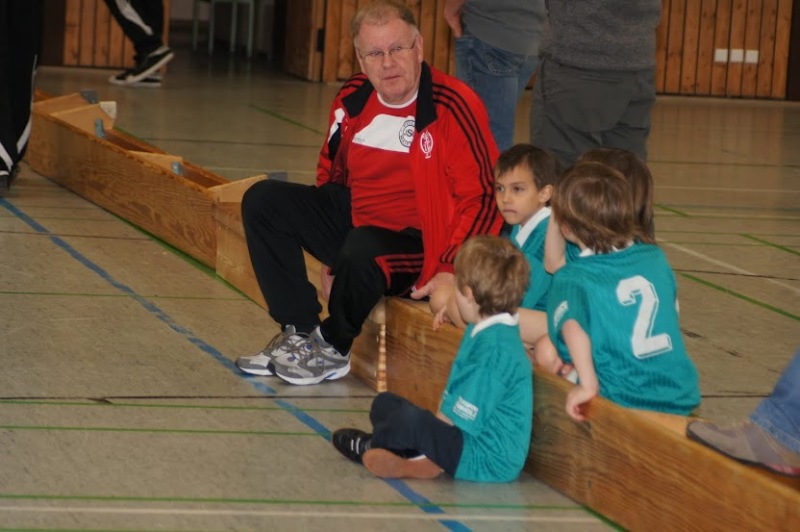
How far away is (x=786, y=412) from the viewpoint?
2658mm

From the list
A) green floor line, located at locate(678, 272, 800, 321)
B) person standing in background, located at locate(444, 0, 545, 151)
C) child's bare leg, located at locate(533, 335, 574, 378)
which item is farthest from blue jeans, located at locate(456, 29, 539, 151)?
child's bare leg, located at locate(533, 335, 574, 378)

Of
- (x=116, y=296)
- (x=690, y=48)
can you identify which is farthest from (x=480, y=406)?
(x=690, y=48)

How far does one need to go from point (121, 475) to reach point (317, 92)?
28.6ft

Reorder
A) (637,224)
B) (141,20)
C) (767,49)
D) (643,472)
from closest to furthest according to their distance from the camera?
(643,472), (637,224), (141,20), (767,49)

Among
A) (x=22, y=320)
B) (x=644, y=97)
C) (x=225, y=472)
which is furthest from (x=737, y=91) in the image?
(x=225, y=472)

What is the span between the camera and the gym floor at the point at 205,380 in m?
2.98

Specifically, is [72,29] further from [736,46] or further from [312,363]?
[312,363]

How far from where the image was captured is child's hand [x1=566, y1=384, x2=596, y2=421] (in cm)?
Result: 304

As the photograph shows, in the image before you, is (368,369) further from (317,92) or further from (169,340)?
(317,92)

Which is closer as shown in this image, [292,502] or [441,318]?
[292,502]

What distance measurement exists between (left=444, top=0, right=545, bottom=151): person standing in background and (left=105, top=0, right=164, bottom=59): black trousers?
5411 millimetres

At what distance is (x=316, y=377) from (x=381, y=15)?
39.7 inches

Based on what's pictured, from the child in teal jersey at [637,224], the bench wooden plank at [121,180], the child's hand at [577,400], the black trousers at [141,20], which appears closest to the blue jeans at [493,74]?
the bench wooden plank at [121,180]

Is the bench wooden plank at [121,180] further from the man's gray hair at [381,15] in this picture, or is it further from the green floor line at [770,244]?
the green floor line at [770,244]
